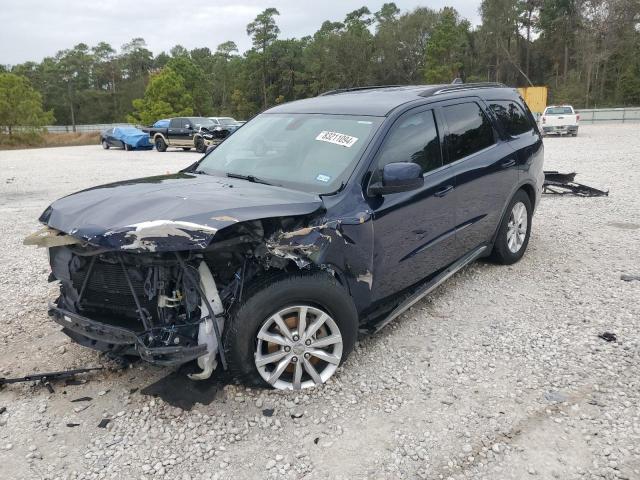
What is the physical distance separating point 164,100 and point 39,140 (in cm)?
1568

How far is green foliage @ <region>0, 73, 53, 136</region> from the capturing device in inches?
1617

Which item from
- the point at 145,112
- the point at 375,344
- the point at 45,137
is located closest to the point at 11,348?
the point at 375,344

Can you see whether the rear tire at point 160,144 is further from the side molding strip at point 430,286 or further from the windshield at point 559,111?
the side molding strip at point 430,286

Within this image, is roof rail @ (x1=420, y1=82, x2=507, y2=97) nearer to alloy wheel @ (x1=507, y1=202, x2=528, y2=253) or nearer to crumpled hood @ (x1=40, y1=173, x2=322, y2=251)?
alloy wheel @ (x1=507, y1=202, x2=528, y2=253)

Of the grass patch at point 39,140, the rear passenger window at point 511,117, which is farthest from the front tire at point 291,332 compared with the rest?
the grass patch at point 39,140

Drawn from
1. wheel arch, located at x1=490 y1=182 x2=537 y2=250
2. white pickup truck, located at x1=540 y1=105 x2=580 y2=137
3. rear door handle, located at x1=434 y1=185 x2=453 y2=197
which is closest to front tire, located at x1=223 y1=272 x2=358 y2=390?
rear door handle, located at x1=434 y1=185 x2=453 y2=197

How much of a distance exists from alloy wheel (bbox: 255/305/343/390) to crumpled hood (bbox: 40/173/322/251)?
64 centimetres

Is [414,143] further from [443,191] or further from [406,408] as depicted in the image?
[406,408]

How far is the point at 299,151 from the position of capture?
3.77 metres

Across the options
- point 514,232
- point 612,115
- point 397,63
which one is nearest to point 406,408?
point 514,232

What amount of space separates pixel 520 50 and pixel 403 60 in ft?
47.7

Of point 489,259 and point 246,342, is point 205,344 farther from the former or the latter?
point 489,259

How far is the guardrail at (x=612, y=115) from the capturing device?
36844 mm

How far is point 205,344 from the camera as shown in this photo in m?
2.79
